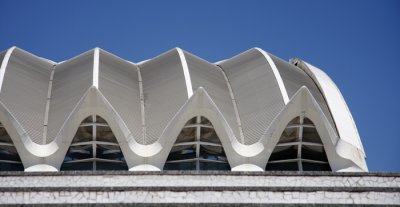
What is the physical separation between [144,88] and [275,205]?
16340 millimetres

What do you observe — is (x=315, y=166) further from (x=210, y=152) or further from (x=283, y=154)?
(x=210, y=152)

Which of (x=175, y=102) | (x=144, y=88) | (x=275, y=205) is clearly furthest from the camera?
(x=144, y=88)

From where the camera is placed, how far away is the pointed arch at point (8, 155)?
42.7 meters

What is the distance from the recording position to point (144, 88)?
48.9 meters

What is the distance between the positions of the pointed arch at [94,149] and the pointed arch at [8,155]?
2.36m

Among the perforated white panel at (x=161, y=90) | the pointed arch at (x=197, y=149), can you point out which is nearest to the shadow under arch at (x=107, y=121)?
the perforated white panel at (x=161, y=90)

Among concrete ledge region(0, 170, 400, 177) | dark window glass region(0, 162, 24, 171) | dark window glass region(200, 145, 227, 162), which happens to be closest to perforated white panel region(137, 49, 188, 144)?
dark window glass region(200, 145, 227, 162)

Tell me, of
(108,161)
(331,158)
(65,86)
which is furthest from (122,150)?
(331,158)

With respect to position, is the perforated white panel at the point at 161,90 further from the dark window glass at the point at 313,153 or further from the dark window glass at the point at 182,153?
the dark window glass at the point at 313,153

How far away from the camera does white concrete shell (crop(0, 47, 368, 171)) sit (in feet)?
138

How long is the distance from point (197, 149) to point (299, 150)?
5.43 metres

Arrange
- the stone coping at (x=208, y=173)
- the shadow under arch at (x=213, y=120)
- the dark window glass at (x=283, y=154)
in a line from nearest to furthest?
the stone coping at (x=208, y=173) → the shadow under arch at (x=213, y=120) → the dark window glass at (x=283, y=154)

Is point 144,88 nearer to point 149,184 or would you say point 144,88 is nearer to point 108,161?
point 108,161

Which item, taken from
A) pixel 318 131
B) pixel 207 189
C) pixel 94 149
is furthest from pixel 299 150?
pixel 94 149
